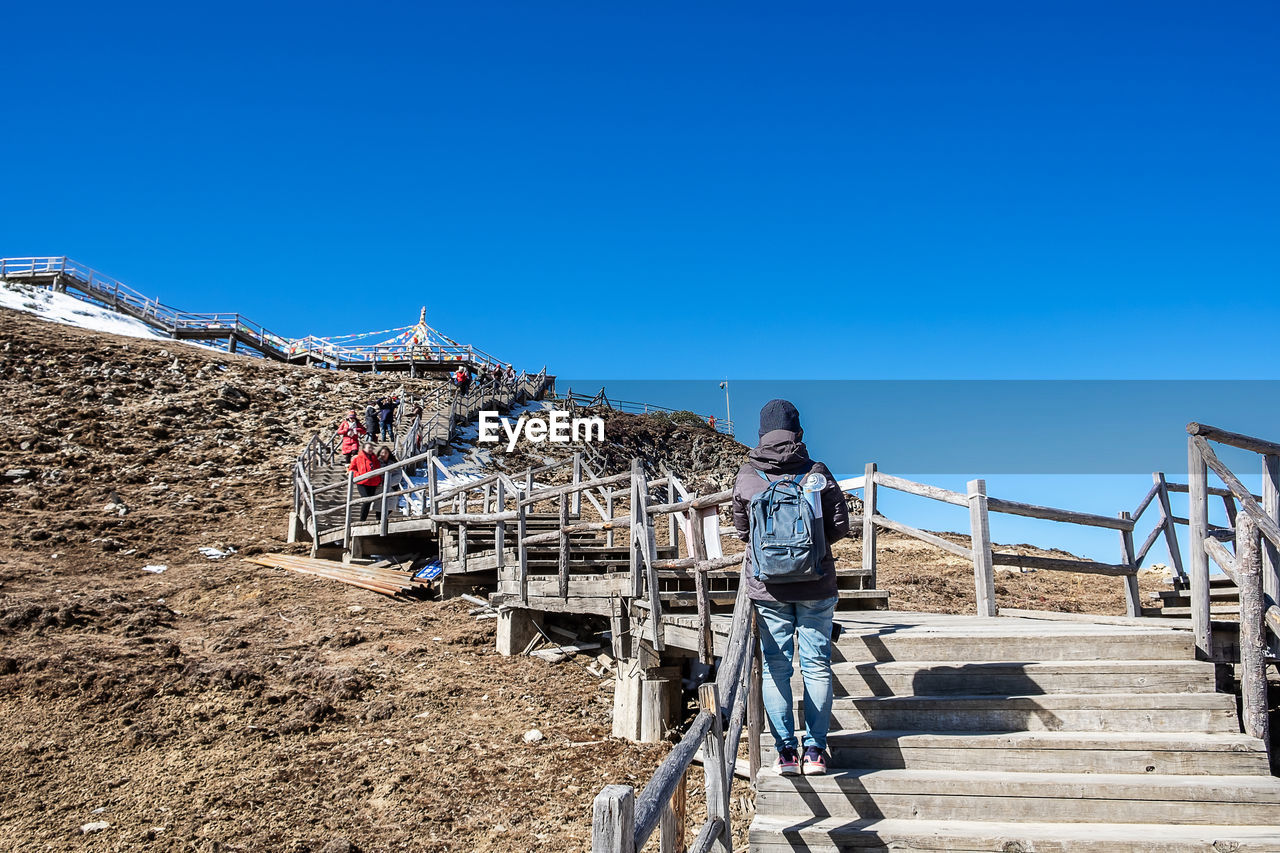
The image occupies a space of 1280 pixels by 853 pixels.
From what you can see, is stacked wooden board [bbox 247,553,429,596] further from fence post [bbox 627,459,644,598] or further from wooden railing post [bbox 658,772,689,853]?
wooden railing post [bbox 658,772,689,853]

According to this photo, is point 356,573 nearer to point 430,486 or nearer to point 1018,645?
point 430,486

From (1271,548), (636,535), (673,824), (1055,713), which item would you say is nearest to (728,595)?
(636,535)

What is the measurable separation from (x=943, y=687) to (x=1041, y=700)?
50cm

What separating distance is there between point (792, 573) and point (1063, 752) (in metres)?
1.62

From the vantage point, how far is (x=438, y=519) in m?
12.8

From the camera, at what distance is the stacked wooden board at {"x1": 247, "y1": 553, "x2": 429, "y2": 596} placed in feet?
43.0

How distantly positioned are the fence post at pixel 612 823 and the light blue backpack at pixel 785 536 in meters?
1.78

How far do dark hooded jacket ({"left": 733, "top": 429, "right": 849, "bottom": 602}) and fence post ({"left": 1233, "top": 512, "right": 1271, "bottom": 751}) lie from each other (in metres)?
2.18

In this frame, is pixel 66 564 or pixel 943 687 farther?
pixel 66 564

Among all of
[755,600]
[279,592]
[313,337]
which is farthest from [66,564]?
[313,337]

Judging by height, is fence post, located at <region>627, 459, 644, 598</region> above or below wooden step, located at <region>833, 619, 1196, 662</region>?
above

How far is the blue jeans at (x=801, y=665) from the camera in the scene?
4.22m

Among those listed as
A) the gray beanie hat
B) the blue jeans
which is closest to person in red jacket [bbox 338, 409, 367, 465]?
the gray beanie hat

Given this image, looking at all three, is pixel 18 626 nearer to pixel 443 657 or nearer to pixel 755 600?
pixel 443 657
